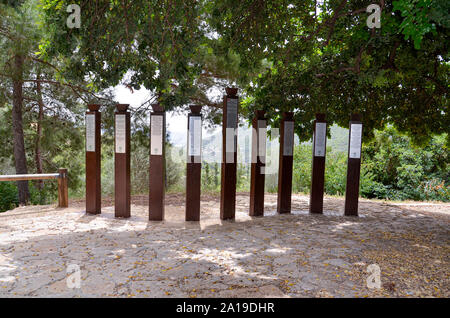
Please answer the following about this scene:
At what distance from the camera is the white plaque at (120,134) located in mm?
5875

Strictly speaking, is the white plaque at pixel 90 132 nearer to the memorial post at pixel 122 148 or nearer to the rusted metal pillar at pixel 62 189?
the memorial post at pixel 122 148

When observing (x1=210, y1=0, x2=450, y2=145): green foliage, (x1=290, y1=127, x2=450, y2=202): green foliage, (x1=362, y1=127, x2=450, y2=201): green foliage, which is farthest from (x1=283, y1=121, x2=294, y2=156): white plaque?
(x1=362, y1=127, x2=450, y2=201): green foliage

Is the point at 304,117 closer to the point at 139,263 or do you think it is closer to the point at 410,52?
the point at 410,52

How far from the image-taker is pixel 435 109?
745cm

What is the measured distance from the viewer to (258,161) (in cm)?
613

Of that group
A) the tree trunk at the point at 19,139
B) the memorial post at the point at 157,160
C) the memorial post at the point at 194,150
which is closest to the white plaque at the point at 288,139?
the memorial post at the point at 194,150

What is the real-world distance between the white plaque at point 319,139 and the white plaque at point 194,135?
2.27 m

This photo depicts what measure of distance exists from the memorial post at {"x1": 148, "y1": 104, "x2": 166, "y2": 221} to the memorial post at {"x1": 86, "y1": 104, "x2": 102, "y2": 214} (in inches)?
43.8

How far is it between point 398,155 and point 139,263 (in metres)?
11.3

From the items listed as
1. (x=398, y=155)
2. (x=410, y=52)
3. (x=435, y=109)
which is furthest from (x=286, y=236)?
(x=398, y=155)

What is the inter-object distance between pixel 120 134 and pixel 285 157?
2977 mm

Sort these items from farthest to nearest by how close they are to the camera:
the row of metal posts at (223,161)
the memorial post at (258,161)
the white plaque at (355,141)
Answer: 1. the white plaque at (355,141)
2. the memorial post at (258,161)
3. the row of metal posts at (223,161)

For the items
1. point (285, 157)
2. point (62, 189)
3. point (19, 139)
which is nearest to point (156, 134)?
point (285, 157)

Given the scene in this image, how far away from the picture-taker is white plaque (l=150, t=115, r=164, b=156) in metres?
5.68
